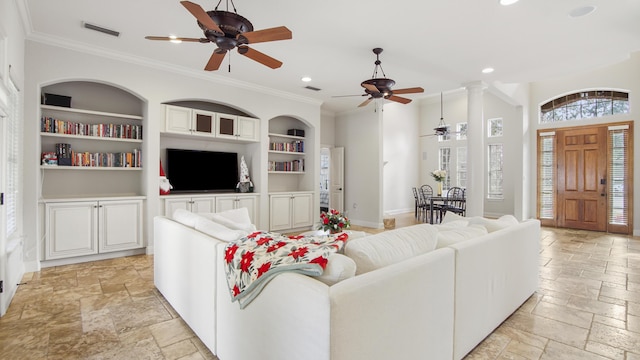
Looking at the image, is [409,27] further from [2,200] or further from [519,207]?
[519,207]

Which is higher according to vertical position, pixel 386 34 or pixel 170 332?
pixel 386 34

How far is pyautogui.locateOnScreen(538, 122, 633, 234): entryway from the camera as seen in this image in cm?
634

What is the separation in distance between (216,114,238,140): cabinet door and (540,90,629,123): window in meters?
7.12

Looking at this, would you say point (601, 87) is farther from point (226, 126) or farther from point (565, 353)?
point (226, 126)

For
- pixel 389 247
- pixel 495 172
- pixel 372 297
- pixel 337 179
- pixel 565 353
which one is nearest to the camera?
pixel 372 297

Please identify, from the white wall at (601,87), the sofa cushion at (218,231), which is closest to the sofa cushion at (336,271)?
the sofa cushion at (218,231)

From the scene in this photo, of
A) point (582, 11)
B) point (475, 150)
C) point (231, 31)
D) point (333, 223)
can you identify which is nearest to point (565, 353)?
point (333, 223)

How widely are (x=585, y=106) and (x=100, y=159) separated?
9393 mm

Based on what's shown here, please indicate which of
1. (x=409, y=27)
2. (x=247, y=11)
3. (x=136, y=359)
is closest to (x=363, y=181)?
(x=409, y=27)

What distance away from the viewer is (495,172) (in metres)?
8.84

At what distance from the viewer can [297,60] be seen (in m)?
4.46

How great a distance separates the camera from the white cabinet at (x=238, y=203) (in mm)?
5340

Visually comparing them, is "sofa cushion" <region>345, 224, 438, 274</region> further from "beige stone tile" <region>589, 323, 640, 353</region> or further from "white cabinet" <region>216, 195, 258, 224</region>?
"white cabinet" <region>216, 195, 258, 224</region>

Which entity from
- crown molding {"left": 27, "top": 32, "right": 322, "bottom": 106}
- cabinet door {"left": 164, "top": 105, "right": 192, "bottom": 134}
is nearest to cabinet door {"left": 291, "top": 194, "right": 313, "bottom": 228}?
crown molding {"left": 27, "top": 32, "right": 322, "bottom": 106}
